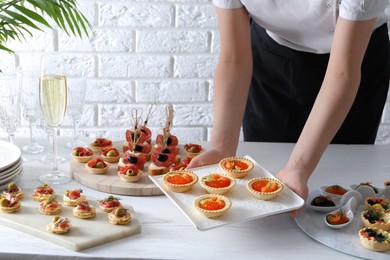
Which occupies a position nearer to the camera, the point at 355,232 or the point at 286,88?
the point at 355,232

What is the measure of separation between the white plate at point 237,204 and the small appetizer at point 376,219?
0.13m

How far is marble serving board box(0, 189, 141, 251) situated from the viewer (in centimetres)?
119

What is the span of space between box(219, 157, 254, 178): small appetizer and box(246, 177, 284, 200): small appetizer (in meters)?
0.05

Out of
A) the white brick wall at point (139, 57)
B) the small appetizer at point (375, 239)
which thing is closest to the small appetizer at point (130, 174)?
the small appetizer at point (375, 239)

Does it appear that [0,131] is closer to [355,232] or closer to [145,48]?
[145,48]

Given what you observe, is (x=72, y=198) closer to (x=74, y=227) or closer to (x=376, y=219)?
(x=74, y=227)

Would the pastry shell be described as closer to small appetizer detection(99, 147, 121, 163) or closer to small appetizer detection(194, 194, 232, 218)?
small appetizer detection(99, 147, 121, 163)

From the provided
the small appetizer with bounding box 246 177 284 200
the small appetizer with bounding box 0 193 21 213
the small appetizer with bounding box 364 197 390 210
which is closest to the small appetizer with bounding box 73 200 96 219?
the small appetizer with bounding box 0 193 21 213

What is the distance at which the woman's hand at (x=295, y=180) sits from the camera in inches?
53.9

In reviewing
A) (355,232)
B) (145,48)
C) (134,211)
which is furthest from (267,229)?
(145,48)

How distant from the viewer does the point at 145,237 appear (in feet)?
4.07

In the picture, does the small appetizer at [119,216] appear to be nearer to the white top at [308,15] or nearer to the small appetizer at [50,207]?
the small appetizer at [50,207]

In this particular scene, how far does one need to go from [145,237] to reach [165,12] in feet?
5.16

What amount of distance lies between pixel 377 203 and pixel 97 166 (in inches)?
26.1
